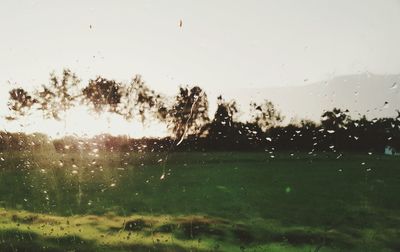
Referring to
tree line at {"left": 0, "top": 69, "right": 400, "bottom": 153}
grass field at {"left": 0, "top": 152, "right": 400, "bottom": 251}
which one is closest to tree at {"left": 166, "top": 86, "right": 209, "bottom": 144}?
tree line at {"left": 0, "top": 69, "right": 400, "bottom": 153}

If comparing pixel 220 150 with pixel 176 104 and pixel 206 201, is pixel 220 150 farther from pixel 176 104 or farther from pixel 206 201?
pixel 206 201

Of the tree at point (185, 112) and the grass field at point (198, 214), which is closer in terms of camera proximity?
the grass field at point (198, 214)

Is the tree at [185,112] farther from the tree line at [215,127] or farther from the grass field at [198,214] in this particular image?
the grass field at [198,214]

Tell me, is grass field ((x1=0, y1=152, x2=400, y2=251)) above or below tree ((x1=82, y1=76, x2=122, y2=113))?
below

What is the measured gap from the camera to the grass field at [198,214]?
11172 millimetres

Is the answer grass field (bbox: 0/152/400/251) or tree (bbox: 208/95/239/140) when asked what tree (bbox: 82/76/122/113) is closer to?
tree (bbox: 208/95/239/140)

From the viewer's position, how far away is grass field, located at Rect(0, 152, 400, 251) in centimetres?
1117

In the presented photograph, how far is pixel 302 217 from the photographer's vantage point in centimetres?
1602

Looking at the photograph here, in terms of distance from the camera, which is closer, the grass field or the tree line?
the grass field

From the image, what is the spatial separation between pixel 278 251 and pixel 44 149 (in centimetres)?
4228

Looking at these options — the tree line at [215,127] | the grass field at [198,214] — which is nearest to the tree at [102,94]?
the tree line at [215,127]

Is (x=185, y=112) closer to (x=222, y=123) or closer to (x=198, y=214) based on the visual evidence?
(x=222, y=123)

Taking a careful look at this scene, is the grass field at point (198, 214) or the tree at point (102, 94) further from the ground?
the tree at point (102, 94)

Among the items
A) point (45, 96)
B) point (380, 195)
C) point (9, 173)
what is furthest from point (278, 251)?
point (45, 96)
